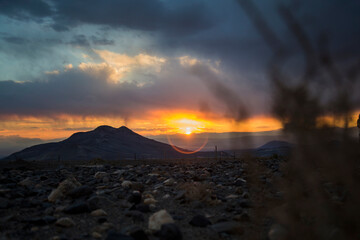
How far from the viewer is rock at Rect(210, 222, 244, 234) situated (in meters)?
2.95

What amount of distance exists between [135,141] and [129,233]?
172 metres

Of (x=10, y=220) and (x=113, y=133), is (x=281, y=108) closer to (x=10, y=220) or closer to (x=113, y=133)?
(x=10, y=220)

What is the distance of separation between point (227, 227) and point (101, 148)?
142861 millimetres

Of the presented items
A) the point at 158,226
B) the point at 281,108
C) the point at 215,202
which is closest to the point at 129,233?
the point at 158,226

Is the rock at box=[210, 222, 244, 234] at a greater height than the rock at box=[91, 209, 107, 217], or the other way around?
the rock at box=[91, 209, 107, 217]

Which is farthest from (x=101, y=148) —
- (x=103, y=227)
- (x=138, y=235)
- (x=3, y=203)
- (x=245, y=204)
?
(x=138, y=235)

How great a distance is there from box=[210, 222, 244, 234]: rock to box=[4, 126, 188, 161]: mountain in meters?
112

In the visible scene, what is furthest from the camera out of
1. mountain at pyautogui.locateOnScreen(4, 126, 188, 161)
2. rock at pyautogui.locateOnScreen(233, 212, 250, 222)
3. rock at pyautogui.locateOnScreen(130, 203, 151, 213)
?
mountain at pyautogui.locateOnScreen(4, 126, 188, 161)

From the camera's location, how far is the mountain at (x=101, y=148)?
396 feet

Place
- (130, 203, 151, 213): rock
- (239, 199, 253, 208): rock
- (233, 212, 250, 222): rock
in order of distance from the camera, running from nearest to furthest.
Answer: (233, 212, 250, 222): rock → (130, 203, 151, 213): rock → (239, 199, 253, 208): rock

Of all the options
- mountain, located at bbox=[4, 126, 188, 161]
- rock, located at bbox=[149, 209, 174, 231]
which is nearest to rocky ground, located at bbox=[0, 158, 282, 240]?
rock, located at bbox=[149, 209, 174, 231]

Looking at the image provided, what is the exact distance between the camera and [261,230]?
2918mm

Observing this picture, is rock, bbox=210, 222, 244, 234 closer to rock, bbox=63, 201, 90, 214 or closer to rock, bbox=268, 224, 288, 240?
rock, bbox=268, 224, 288, 240

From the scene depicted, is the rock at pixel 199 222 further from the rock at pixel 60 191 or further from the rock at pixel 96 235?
the rock at pixel 60 191
